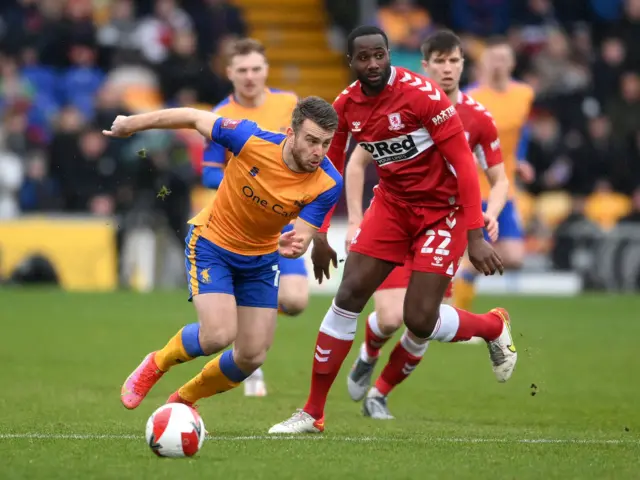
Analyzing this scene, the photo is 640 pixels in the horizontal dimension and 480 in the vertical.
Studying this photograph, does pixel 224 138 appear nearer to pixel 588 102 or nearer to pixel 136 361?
pixel 136 361

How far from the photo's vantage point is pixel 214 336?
785 cm

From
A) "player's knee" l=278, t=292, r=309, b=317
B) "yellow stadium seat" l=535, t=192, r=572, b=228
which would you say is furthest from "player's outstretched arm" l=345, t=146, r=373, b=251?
"yellow stadium seat" l=535, t=192, r=572, b=228

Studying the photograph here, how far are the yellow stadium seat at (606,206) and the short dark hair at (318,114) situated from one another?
13.9 meters

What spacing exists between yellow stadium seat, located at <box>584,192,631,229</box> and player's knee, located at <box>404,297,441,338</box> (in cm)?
1296

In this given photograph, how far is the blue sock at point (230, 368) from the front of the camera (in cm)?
810

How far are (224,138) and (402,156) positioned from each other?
3.84 feet

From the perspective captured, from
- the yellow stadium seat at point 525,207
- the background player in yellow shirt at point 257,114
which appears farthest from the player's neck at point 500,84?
the yellow stadium seat at point 525,207

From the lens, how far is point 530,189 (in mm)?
21422

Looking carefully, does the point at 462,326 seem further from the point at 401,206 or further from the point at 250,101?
the point at 250,101

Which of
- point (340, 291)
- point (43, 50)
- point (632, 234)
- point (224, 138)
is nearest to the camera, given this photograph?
point (224, 138)

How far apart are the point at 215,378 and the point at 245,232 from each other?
2.95ft

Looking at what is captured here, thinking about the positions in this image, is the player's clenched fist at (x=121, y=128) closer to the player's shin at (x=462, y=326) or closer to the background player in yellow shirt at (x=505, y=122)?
the player's shin at (x=462, y=326)

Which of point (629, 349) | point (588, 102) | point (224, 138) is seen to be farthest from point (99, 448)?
point (588, 102)

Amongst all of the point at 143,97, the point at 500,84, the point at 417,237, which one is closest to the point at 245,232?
the point at 417,237
